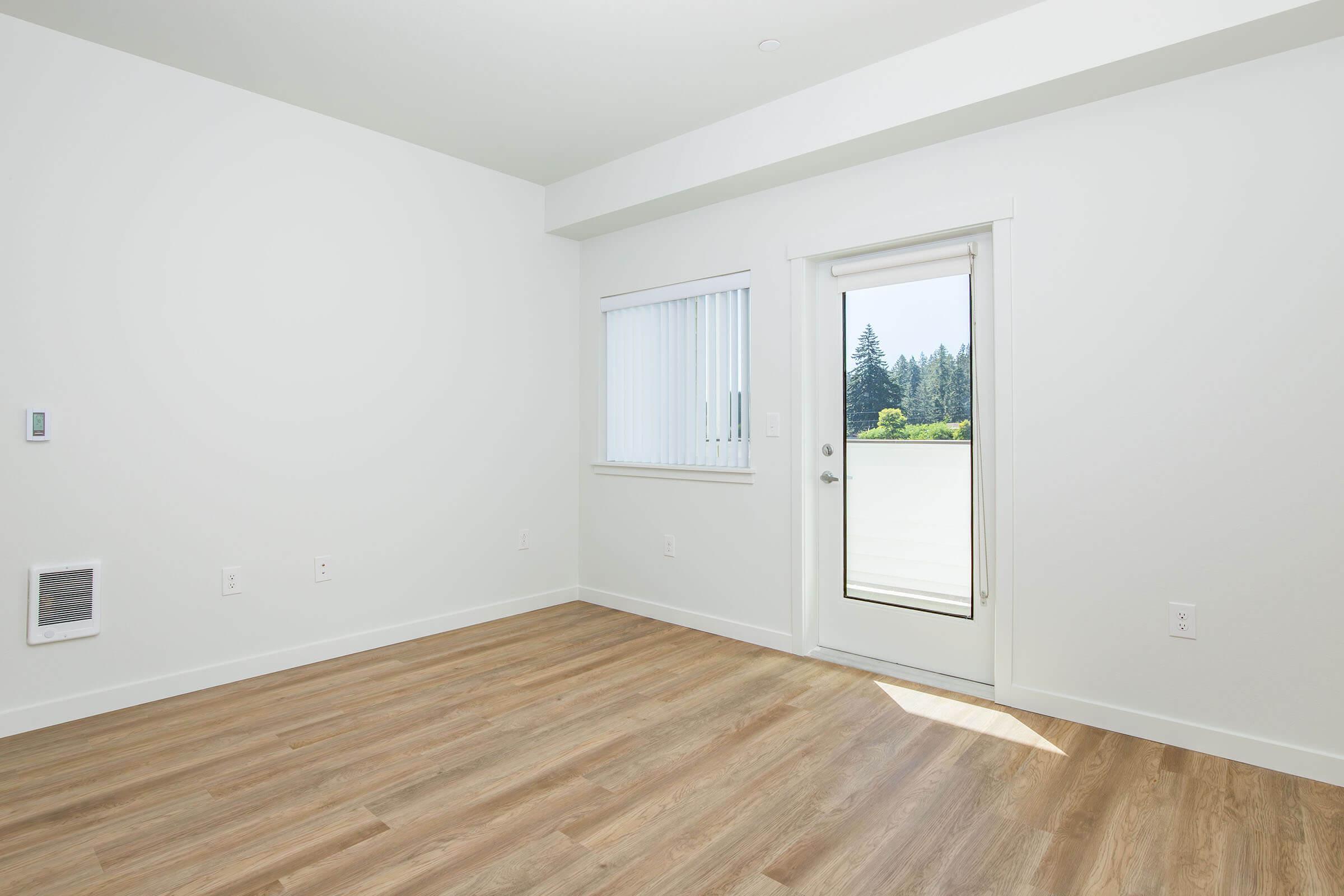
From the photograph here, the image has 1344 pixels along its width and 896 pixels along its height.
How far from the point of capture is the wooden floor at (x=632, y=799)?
1.75 m

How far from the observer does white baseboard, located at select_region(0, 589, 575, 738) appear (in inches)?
105

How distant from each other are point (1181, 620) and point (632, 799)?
204 cm

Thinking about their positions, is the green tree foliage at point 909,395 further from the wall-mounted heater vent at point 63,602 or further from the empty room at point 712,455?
the wall-mounted heater vent at point 63,602

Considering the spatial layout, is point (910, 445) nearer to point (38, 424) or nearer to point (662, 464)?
point (662, 464)

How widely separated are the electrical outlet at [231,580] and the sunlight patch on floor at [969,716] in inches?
116

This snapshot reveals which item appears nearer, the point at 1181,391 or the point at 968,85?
the point at 1181,391

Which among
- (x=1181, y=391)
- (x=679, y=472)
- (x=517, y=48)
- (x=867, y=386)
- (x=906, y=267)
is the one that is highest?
(x=517, y=48)

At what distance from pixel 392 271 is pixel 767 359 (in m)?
2.09

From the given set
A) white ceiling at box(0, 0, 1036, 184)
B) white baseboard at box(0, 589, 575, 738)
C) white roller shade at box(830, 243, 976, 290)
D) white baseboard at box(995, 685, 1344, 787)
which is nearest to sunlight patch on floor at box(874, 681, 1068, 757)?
white baseboard at box(995, 685, 1344, 787)

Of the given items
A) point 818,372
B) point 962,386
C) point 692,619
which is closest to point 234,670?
point 692,619

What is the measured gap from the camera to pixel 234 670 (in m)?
3.14

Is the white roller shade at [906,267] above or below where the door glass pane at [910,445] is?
above

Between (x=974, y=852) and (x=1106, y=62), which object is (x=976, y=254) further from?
(x=974, y=852)

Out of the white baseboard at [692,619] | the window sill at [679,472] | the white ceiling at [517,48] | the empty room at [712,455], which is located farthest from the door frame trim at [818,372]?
the white ceiling at [517,48]
